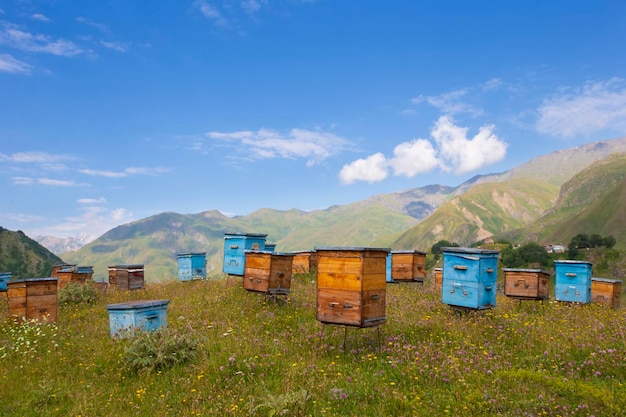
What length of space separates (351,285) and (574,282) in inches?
503

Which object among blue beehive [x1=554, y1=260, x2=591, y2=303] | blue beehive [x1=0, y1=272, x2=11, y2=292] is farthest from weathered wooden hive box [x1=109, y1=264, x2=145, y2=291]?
blue beehive [x1=554, y1=260, x2=591, y2=303]

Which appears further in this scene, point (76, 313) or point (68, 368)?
point (76, 313)

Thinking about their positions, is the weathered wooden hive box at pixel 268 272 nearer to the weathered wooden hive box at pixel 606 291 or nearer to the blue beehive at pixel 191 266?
the blue beehive at pixel 191 266

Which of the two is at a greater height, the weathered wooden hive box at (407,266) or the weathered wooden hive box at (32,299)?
the weathered wooden hive box at (407,266)

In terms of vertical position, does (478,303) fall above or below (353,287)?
below

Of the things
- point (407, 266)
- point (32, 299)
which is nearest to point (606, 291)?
point (407, 266)

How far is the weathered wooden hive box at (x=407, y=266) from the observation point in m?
20.3

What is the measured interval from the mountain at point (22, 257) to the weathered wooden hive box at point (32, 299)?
14755 centimetres

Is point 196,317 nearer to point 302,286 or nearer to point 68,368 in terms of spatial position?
point 68,368

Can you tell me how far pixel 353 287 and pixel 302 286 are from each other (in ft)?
32.1

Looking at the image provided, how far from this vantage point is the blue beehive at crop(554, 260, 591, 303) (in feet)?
57.8

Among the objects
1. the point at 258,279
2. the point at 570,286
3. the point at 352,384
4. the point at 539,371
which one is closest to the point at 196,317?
the point at 258,279

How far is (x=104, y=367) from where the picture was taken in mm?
10375

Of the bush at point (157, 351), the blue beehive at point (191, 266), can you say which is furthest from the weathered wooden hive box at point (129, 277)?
the bush at point (157, 351)
